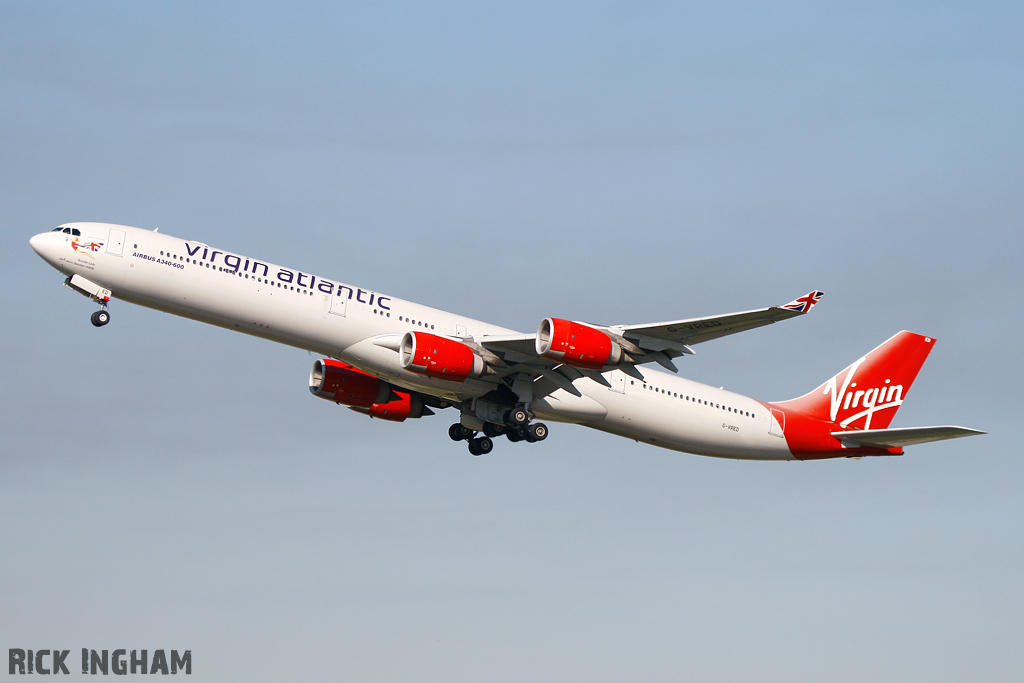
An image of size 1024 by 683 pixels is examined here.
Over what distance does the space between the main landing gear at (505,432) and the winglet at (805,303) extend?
37.5 ft

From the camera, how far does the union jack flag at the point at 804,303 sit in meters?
31.3

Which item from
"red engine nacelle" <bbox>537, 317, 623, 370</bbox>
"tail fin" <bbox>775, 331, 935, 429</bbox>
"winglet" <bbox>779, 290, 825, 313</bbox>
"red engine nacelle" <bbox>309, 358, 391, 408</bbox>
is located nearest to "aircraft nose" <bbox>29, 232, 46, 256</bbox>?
"red engine nacelle" <bbox>309, 358, 391, 408</bbox>

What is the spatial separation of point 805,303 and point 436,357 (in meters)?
12.2

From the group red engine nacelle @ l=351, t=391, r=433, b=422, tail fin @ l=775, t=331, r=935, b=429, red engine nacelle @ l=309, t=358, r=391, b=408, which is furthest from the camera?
tail fin @ l=775, t=331, r=935, b=429

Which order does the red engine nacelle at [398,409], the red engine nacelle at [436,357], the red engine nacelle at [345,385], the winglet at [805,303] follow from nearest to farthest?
the winglet at [805,303]
the red engine nacelle at [436,357]
the red engine nacelle at [345,385]
the red engine nacelle at [398,409]

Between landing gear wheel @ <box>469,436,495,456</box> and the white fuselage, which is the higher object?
the white fuselage

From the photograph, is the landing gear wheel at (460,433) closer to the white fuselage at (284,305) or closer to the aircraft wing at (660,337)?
the white fuselage at (284,305)

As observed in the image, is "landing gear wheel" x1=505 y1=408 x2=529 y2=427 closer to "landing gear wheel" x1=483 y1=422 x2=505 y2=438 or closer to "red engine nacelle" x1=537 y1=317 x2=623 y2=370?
"landing gear wheel" x1=483 y1=422 x2=505 y2=438

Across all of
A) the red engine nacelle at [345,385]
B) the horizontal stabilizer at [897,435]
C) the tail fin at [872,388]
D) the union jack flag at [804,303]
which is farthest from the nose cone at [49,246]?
the horizontal stabilizer at [897,435]

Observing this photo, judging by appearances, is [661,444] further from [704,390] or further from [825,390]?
[825,390]

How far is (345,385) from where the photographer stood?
43344 millimetres

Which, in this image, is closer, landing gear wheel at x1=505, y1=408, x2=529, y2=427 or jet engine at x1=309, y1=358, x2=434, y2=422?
landing gear wheel at x1=505, y1=408, x2=529, y2=427

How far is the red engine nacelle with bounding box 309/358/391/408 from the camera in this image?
43.1m

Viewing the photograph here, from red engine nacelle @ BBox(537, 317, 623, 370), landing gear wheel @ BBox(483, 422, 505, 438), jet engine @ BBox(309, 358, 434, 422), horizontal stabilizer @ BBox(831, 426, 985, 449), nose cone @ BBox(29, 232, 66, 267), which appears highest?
nose cone @ BBox(29, 232, 66, 267)
